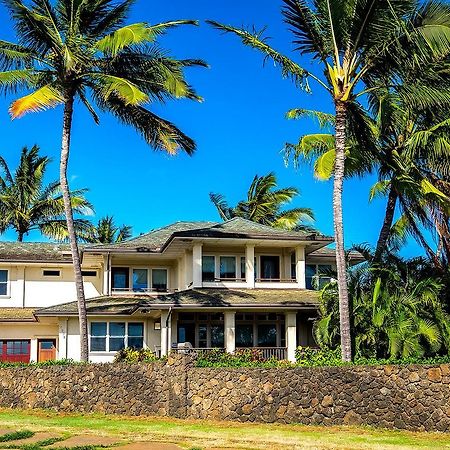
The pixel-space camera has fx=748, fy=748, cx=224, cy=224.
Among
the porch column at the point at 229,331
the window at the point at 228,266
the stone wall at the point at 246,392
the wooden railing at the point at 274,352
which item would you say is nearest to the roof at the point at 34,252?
the window at the point at 228,266

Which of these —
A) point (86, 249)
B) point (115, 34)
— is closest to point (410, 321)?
point (115, 34)

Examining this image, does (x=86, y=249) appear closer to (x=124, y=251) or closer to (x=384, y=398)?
(x=124, y=251)

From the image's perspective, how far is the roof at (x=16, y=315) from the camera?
107ft

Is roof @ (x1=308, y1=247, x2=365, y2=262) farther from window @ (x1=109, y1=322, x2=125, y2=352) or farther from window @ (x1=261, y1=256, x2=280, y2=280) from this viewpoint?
window @ (x1=109, y1=322, x2=125, y2=352)

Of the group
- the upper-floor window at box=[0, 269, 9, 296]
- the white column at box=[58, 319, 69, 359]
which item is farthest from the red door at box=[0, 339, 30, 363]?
the white column at box=[58, 319, 69, 359]

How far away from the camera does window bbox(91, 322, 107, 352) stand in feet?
102

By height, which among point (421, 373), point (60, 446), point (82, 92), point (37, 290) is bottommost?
point (60, 446)

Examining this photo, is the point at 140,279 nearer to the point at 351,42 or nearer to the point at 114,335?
the point at 114,335

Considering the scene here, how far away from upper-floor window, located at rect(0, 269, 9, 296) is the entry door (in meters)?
2.88

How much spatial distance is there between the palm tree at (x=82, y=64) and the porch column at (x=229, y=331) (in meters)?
7.18

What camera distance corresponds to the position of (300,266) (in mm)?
31703

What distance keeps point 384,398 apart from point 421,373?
1073mm

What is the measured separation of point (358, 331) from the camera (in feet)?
73.6

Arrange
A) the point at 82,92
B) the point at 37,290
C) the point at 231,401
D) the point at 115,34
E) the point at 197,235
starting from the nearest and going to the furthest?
1. the point at 231,401
2. the point at 115,34
3. the point at 82,92
4. the point at 197,235
5. the point at 37,290
